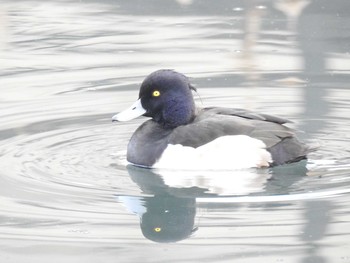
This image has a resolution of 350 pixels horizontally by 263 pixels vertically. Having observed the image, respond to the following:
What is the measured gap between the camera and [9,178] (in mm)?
8609

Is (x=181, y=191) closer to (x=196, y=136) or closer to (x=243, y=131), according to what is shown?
(x=196, y=136)

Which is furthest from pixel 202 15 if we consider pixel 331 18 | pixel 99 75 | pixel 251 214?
pixel 251 214

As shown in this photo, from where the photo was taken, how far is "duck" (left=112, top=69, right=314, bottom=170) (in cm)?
897

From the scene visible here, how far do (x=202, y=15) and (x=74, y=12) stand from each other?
4.91 feet

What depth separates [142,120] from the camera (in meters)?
10.5

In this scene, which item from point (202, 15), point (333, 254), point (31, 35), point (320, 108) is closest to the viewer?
point (333, 254)

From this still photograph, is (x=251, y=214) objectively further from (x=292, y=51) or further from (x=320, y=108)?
(x=292, y=51)

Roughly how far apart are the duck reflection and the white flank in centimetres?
8

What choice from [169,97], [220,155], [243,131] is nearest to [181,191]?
[220,155]

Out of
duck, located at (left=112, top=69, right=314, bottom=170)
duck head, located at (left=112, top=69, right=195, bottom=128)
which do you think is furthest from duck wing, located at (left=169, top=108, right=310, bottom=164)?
duck head, located at (left=112, top=69, right=195, bottom=128)

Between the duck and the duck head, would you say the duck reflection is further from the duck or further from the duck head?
the duck head

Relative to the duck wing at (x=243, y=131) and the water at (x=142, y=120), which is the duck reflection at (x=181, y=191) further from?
the duck wing at (x=243, y=131)

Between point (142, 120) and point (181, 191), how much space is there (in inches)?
85.8

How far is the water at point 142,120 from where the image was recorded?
24.1ft
